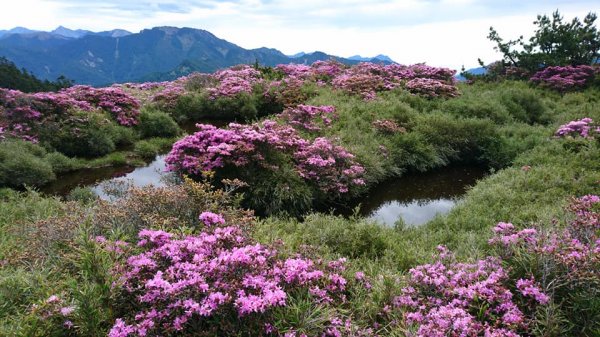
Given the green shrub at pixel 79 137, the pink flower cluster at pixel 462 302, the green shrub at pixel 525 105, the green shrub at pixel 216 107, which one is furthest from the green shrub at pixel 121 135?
the green shrub at pixel 525 105

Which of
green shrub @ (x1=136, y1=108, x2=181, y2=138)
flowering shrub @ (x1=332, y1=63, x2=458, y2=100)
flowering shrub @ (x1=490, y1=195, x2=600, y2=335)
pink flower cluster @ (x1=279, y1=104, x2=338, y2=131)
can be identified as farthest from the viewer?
flowering shrub @ (x1=332, y1=63, x2=458, y2=100)

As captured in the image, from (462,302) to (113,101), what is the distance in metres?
17.9

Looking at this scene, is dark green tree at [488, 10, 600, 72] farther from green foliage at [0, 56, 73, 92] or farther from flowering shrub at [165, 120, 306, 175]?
green foliage at [0, 56, 73, 92]

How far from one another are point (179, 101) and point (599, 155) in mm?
18319

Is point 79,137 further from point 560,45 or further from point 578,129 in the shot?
point 560,45

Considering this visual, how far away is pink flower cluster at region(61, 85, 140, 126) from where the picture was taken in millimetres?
17156

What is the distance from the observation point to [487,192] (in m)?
10.1

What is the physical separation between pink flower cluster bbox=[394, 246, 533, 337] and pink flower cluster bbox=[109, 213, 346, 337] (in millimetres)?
969

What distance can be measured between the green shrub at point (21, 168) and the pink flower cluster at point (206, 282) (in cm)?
899

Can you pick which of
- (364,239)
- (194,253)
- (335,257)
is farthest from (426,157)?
(194,253)

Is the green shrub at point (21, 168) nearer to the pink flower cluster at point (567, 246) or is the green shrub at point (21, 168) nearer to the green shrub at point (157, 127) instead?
the green shrub at point (157, 127)

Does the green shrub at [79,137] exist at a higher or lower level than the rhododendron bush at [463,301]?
lower

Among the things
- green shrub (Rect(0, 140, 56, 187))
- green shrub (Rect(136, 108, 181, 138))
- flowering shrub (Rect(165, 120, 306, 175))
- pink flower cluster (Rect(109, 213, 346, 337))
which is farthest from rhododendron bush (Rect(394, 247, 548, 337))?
green shrub (Rect(136, 108, 181, 138))

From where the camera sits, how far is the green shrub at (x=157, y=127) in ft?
57.0
